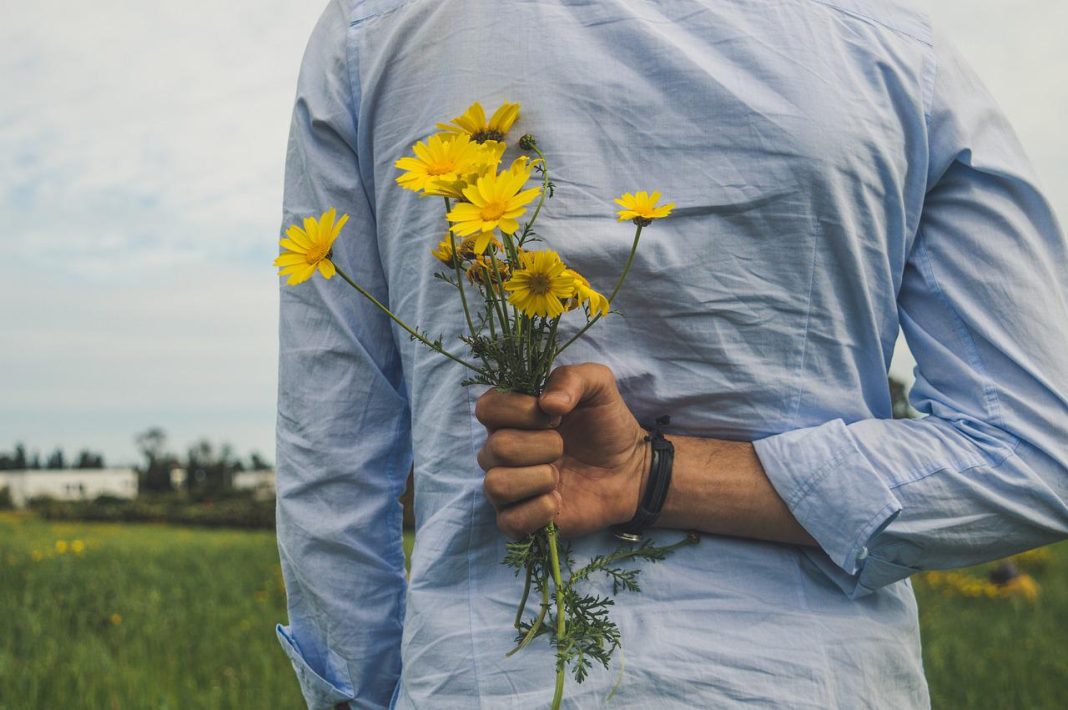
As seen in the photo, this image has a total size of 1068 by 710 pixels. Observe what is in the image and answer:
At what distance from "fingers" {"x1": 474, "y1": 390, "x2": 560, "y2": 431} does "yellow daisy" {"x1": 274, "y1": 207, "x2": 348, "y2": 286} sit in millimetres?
250

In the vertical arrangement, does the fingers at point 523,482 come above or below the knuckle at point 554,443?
below

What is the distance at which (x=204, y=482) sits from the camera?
2541 cm

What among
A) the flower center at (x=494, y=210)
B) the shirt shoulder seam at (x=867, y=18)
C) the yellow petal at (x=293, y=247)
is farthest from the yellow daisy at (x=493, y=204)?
the shirt shoulder seam at (x=867, y=18)

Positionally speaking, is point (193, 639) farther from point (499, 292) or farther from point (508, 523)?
point (499, 292)

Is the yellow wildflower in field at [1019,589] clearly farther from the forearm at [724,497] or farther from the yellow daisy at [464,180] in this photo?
the yellow daisy at [464,180]

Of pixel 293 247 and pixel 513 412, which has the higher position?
pixel 293 247

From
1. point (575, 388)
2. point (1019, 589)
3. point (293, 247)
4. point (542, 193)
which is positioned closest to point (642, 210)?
point (542, 193)

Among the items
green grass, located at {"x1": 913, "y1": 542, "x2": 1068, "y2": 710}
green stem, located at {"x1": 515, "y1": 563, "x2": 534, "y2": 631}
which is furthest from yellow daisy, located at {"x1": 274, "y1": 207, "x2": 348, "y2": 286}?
green grass, located at {"x1": 913, "y1": 542, "x2": 1068, "y2": 710}

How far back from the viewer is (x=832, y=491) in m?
1.24

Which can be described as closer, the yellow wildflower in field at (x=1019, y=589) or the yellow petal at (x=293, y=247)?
the yellow petal at (x=293, y=247)

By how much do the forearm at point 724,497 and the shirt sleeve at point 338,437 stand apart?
21.8 inches

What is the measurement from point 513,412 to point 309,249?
327mm

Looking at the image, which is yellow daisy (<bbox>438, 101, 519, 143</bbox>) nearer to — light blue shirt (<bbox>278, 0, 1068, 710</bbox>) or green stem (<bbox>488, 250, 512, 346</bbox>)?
light blue shirt (<bbox>278, 0, 1068, 710</bbox>)

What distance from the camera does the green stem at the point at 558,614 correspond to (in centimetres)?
108
